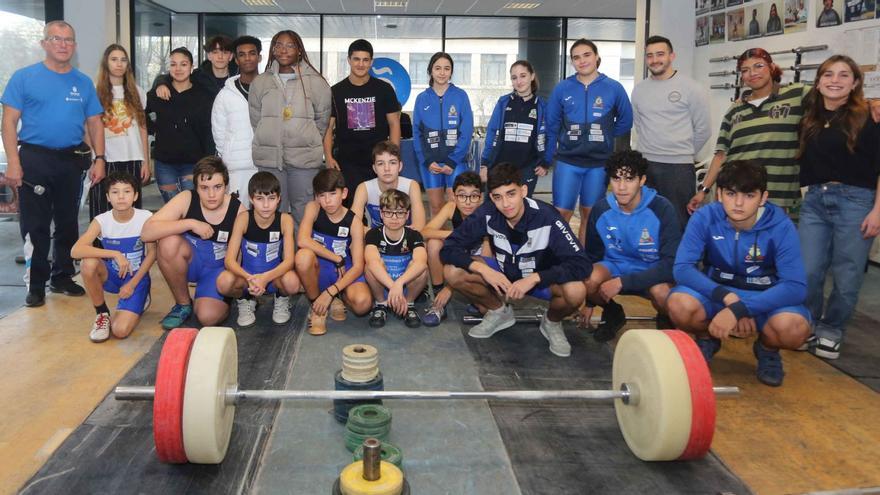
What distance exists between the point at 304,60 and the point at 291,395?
7.91 ft

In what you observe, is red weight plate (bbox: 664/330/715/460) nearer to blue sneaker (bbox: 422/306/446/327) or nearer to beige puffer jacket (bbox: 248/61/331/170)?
blue sneaker (bbox: 422/306/446/327)

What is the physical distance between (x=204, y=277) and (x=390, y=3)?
27.1 feet

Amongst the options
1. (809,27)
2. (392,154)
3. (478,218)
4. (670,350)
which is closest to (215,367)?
(670,350)

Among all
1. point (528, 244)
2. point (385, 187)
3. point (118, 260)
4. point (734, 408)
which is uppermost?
point (385, 187)

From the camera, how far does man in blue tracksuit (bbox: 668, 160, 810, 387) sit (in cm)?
285

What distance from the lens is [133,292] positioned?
11.4ft

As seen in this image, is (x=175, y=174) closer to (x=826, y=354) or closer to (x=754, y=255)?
(x=754, y=255)

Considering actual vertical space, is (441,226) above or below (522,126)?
below

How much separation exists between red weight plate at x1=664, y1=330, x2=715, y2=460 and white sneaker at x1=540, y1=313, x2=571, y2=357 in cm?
107

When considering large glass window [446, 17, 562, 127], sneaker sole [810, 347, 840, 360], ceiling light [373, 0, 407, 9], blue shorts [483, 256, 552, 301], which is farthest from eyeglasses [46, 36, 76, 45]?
large glass window [446, 17, 562, 127]

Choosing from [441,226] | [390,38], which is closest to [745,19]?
[441,226]

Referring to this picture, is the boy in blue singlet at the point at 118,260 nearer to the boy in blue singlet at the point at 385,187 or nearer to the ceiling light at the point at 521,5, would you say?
the boy in blue singlet at the point at 385,187

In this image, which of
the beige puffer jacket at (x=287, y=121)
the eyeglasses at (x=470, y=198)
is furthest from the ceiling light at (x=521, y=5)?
the eyeglasses at (x=470, y=198)

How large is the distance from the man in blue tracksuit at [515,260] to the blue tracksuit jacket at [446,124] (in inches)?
42.6
